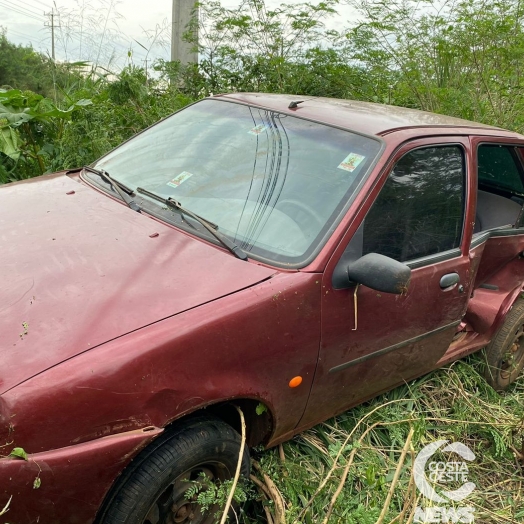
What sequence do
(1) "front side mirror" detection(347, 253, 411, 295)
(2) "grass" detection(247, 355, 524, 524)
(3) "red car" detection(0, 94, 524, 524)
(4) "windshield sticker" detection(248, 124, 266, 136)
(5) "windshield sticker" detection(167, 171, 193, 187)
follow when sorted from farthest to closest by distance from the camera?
(4) "windshield sticker" detection(248, 124, 266, 136) < (5) "windshield sticker" detection(167, 171, 193, 187) < (2) "grass" detection(247, 355, 524, 524) < (1) "front side mirror" detection(347, 253, 411, 295) < (3) "red car" detection(0, 94, 524, 524)

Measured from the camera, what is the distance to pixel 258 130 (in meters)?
2.88

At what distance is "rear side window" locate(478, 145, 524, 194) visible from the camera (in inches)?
148

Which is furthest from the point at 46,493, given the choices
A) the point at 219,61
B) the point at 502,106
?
the point at 502,106

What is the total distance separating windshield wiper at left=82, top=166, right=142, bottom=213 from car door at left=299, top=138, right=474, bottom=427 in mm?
962

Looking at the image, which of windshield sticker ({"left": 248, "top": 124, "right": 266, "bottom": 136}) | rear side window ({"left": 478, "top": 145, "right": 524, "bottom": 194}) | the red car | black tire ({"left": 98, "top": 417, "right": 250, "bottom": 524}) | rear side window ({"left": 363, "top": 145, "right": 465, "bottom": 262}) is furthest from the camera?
rear side window ({"left": 478, "top": 145, "right": 524, "bottom": 194})

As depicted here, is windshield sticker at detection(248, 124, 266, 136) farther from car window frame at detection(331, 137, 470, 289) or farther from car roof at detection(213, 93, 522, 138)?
car window frame at detection(331, 137, 470, 289)

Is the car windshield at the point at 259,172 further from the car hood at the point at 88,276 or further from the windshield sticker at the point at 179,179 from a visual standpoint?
the car hood at the point at 88,276

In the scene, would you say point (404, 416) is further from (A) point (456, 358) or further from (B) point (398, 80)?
(B) point (398, 80)

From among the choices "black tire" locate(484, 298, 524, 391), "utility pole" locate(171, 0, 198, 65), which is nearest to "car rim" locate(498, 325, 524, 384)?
"black tire" locate(484, 298, 524, 391)

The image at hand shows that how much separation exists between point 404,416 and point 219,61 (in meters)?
4.73

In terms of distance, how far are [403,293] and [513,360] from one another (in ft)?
6.24

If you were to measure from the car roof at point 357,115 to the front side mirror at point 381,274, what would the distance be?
0.73m

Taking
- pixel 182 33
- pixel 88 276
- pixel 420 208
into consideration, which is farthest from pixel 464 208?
pixel 182 33

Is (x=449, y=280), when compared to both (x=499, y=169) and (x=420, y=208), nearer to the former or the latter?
(x=420, y=208)
